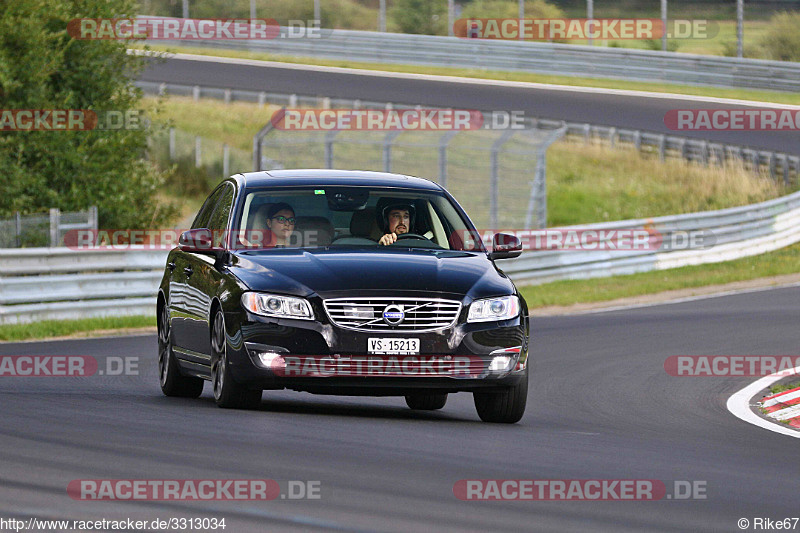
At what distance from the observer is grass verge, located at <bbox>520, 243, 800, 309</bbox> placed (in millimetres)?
25219

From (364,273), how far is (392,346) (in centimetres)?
53

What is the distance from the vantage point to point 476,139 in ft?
95.1

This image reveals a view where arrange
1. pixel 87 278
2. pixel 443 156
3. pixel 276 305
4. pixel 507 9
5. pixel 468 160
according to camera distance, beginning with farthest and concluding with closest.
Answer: pixel 507 9 → pixel 468 160 → pixel 443 156 → pixel 87 278 → pixel 276 305

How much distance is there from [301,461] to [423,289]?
84.0 inches

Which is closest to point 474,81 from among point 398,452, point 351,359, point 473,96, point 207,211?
point 473,96

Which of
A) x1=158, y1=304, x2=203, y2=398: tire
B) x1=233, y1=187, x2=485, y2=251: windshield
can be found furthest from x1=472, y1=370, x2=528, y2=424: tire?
x1=158, y1=304, x2=203, y2=398: tire

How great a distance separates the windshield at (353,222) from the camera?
11.0 m

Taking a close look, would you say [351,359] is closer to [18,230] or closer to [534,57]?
[18,230]

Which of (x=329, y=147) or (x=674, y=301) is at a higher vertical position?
(x=329, y=147)

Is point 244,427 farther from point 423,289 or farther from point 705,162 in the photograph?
point 705,162

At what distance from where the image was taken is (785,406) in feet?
40.8

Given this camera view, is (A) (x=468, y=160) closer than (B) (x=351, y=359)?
No

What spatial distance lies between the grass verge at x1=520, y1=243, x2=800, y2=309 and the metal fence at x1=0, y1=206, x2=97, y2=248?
6.99 metres

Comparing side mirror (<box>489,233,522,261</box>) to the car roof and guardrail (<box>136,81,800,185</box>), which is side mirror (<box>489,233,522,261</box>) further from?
guardrail (<box>136,81,800,185</box>)
